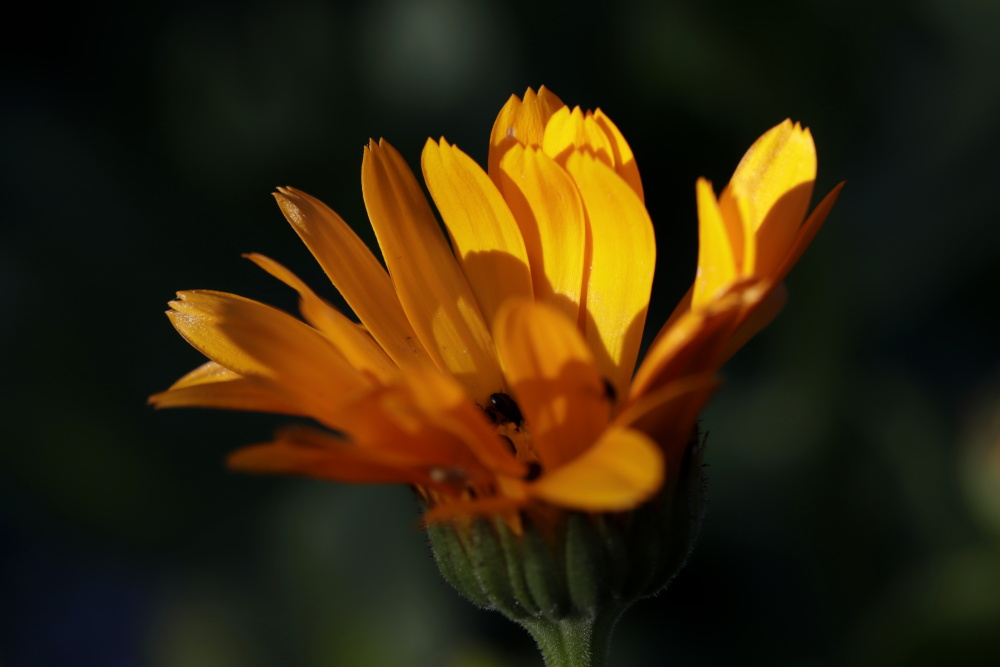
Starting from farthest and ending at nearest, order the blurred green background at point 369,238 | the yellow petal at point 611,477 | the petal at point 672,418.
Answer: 1. the blurred green background at point 369,238
2. the petal at point 672,418
3. the yellow petal at point 611,477

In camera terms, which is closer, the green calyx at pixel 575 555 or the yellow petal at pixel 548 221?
the green calyx at pixel 575 555

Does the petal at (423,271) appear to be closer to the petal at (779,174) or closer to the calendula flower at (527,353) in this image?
the calendula flower at (527,353)

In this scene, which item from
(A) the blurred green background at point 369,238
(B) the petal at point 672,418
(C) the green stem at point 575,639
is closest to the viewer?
(B) the petal at point 672,418

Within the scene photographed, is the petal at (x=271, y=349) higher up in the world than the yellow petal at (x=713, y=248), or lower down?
higher up

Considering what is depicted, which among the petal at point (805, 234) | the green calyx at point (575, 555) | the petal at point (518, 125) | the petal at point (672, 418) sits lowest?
the green calyx at point (575, 555)

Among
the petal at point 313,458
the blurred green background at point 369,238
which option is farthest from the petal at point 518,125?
the blurred green background at point 369,238

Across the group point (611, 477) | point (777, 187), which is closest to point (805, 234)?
point (777, 187)
